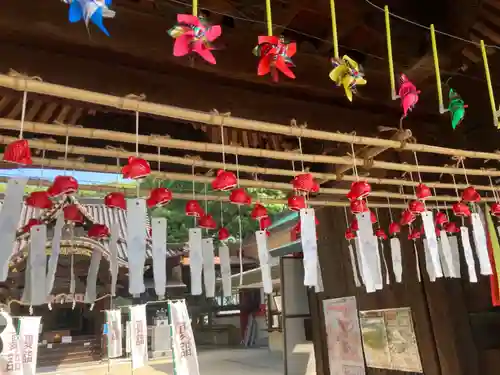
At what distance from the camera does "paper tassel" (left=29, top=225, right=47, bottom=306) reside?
6.05 feet

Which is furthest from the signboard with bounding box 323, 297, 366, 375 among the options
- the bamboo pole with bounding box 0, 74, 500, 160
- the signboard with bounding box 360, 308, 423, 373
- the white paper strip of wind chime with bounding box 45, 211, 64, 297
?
the white paper strip of wind chime with bounding box 45, 211, 64, 297

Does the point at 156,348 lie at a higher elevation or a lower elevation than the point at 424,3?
lower

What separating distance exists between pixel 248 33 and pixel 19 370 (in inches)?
80.8

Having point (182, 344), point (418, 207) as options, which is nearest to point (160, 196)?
point (182, 344)

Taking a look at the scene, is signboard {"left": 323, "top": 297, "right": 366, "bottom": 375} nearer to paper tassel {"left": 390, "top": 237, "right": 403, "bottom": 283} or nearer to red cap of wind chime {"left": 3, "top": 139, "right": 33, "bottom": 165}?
paper tassel {"left": 390, "top": 237, "right": 403, "bottom": 283}

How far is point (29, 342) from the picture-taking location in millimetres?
2316

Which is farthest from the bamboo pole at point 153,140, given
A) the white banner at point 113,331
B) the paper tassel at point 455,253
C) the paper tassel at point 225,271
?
the white banner at point 113,331

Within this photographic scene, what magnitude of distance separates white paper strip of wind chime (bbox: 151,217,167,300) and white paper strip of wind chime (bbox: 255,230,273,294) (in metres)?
0.59

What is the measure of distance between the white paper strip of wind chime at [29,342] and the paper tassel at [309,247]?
1.38 metres

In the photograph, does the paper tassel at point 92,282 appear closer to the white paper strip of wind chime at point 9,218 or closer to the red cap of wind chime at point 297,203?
the white paper strip of wind chime at point 9,218

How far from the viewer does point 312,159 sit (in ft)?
8.16

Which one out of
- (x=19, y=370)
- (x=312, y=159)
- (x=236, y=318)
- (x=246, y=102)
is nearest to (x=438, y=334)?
(x=312, y=159)

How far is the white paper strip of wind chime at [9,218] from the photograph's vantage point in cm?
157

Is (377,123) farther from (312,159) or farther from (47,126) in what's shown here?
(47,126)
